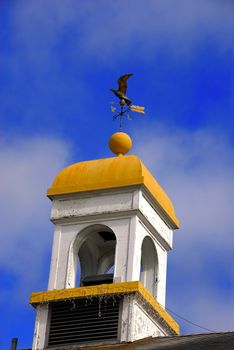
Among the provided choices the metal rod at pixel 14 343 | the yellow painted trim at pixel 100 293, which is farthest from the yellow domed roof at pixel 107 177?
the metal rod at pixel 14 343

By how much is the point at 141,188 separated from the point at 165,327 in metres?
4.89

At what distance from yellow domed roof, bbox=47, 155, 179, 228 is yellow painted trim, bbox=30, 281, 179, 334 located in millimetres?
3851

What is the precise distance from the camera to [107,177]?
47312 millimetres

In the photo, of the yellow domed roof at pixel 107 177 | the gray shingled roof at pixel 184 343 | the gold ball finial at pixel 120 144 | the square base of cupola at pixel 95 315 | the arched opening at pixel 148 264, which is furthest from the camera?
the gold ball finial at pixel 120 144

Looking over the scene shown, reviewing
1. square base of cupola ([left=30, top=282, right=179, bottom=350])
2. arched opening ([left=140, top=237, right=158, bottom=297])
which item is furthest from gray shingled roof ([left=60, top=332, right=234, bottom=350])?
arched opening ([left=140, top=237, right=158, bottom=297])

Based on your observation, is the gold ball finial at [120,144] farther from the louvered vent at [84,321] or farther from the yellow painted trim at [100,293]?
the louvered vent at [84,321]

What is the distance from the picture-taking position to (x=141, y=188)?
46781mm

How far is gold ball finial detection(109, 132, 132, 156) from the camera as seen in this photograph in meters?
49.3

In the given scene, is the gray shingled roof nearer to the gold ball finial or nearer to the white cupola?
the white cupola

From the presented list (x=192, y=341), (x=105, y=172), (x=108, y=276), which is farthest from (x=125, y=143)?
(x=192, y=341)

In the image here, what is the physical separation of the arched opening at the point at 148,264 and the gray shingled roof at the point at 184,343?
13.0ft

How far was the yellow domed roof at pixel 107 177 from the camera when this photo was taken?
47.0 m

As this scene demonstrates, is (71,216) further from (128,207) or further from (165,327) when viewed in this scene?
(165,327)

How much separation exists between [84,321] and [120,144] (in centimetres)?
744
